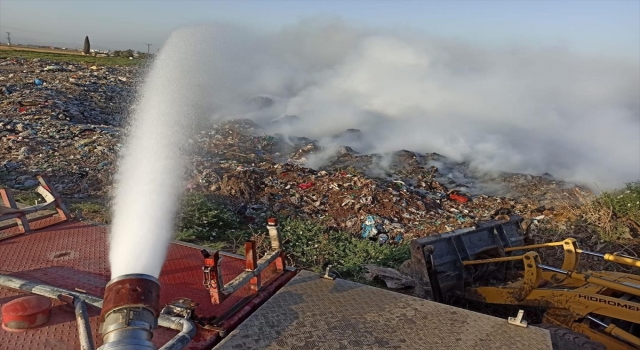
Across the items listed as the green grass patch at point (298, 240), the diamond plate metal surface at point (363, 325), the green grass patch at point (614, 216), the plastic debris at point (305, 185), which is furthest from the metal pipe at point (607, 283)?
the plastic debris at point (305, 185)

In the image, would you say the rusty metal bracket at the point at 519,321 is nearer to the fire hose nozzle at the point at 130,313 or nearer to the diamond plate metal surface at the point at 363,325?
the diamond plate metal surface at the point at 363,325

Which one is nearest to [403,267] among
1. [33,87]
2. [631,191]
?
[631,191]

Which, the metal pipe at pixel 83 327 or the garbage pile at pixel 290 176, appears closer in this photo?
the metal pipe at pixel 83 327

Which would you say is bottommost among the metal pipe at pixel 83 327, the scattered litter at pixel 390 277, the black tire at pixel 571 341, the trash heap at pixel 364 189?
the trash heap at pixel 364 189

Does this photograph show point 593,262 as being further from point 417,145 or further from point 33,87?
point 33,87

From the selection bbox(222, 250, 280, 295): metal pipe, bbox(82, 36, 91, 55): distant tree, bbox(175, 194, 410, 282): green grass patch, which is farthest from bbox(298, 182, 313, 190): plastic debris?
bbox(82, 36, 91, 55): distant tree

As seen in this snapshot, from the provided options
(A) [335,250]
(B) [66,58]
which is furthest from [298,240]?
(B) [66,58]

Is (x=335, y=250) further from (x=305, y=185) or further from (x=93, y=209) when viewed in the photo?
(x=93, y=209)
